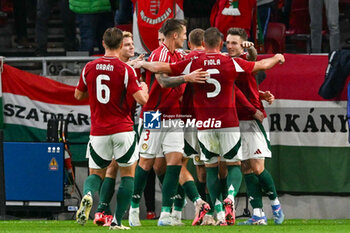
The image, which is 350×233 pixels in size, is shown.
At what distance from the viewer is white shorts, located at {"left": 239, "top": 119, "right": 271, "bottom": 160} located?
11867 mm

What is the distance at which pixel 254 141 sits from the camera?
11867 mm

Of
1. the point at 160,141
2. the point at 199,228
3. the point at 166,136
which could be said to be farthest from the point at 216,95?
the point at 199,228

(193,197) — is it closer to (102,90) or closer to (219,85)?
(219,85)

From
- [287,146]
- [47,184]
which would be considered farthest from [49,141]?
[287,146]

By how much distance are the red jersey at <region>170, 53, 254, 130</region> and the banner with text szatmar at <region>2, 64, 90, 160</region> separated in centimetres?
387

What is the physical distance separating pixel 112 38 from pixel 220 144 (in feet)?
5.78

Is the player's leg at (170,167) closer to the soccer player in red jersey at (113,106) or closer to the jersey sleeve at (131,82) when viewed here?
the soccer player in red jersey at (113,106)

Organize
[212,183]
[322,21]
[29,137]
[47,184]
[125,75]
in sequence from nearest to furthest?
[125,75]
[212,183]
[47,184]
[29,137]
[322,21]

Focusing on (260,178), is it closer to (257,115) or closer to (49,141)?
(257,115)

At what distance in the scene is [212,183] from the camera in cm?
1171

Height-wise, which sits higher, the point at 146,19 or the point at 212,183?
the point at 146,19

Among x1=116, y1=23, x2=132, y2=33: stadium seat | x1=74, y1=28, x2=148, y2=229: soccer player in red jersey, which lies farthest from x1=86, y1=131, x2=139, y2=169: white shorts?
x1=116, y1=23, x2=132, y2=33: stadium seat

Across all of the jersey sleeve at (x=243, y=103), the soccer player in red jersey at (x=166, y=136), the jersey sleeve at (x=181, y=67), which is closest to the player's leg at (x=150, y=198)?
the soccer player in red jersey at (x=166, y=136)

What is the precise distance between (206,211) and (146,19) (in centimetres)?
379
